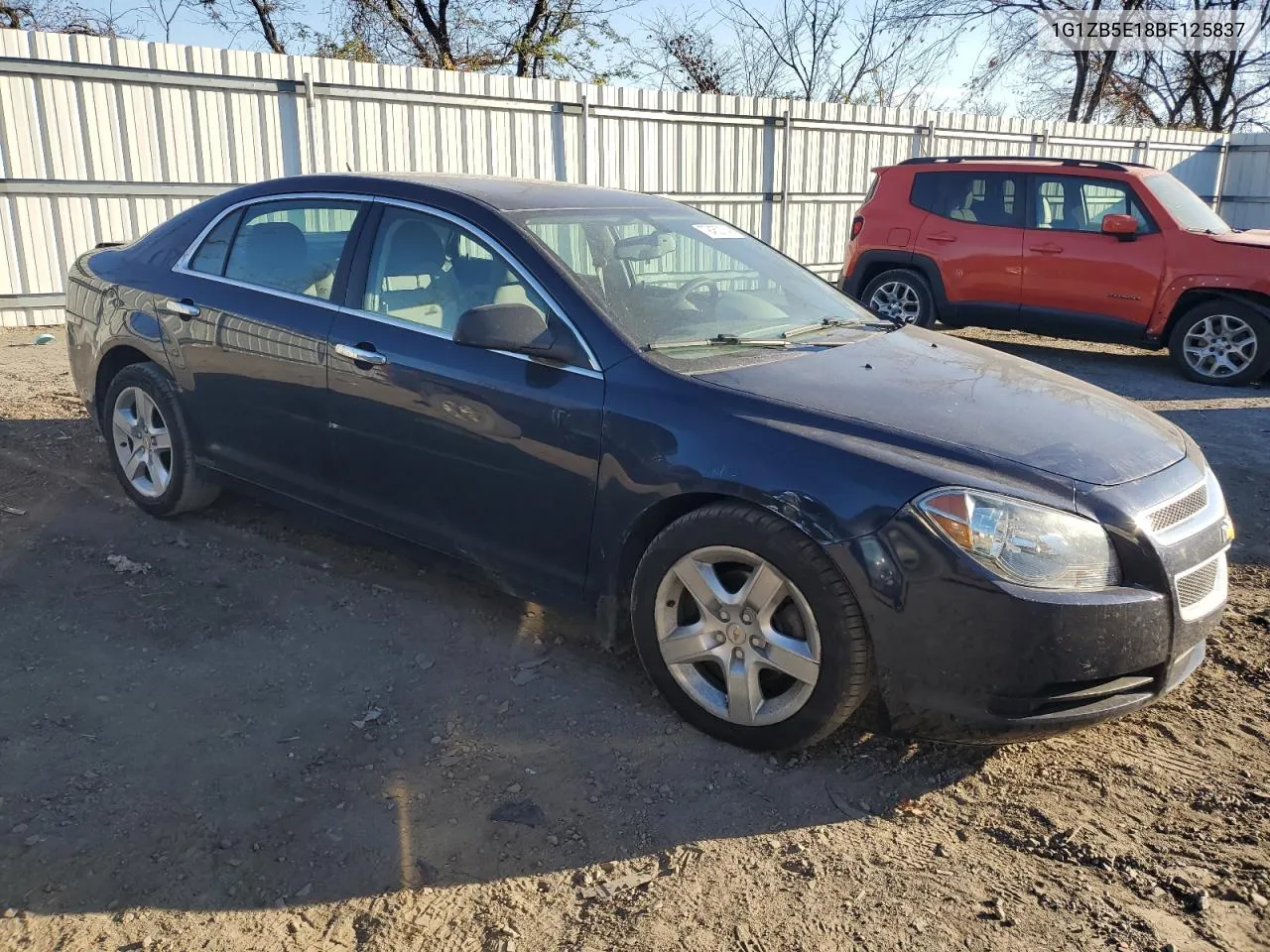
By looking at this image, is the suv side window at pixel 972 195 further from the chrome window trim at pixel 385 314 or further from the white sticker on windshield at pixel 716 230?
the chrome window trim at pixel 385 314

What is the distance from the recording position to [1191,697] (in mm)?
3613

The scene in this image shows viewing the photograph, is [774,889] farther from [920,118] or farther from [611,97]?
[920,118]

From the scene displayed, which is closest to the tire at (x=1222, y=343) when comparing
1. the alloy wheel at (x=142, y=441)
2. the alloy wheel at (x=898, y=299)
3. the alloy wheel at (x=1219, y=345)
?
the alloy wheel at (x=1219, y=345)

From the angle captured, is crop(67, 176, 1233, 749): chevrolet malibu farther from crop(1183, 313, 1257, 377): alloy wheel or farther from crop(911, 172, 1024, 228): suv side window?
crop(911, 172, 1024, 228): suv side window

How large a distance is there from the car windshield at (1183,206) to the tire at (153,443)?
27.2 ft

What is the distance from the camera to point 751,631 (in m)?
3.11

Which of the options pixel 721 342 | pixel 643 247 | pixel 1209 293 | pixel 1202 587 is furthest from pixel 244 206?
pixel 1209 293

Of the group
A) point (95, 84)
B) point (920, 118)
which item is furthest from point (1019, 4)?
point (95, 84)

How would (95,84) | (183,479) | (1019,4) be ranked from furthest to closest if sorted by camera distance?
(1019,4)
(95,84)
(183,479)

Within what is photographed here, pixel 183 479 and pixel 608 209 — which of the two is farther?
pixel 183 479

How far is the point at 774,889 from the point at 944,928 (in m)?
0.42

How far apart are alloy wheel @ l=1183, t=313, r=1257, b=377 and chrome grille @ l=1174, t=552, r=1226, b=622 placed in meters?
6.71

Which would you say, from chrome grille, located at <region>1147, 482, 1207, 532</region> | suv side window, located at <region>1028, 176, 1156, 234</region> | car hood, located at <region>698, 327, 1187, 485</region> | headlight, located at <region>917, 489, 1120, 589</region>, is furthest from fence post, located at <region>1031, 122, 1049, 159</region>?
headlight, located at <region>917, 489, 1120, 589</region>

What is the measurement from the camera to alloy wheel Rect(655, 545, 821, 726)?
9.99 ft
